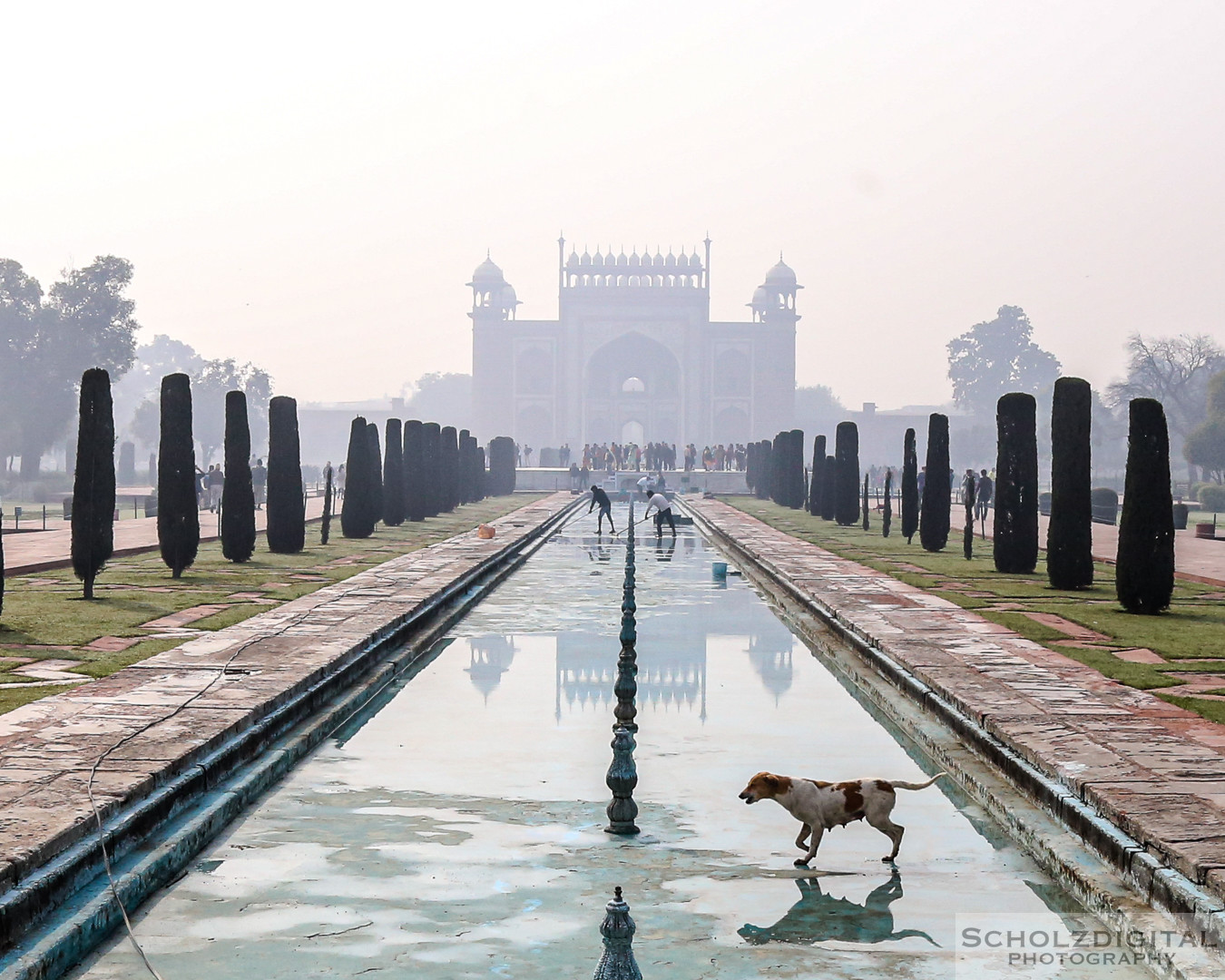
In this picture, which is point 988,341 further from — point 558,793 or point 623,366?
point 558,793

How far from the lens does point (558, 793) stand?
5.34 metres

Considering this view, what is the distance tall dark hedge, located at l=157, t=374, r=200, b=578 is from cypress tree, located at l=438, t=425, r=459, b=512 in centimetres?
1377

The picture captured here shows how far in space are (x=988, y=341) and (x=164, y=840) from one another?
89598 mm

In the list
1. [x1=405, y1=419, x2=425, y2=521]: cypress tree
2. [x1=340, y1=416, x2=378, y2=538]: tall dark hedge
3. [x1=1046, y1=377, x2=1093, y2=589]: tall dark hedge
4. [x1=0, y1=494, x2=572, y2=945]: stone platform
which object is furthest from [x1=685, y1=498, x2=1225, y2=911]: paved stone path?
[x1=405, y1=419, x2=425, y2=521]: cypress tree

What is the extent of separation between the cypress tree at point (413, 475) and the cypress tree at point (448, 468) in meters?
2.54

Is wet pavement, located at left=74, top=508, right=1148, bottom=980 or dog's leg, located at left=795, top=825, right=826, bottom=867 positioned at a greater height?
dog's leg, located at left=795, top=825, right=826, bottom=867

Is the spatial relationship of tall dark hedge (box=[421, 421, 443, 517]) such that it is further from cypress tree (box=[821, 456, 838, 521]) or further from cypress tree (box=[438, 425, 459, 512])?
cypress tree (box=[821, 456, 838, 521])

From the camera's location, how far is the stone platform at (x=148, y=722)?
421 centimetres

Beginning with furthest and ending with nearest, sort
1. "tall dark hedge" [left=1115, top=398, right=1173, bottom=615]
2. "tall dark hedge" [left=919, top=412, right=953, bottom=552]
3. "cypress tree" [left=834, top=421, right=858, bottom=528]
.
→ "cypress tree" [left=834, top=421, right=858, bottom=528] → "tall dark hedge" [left=919, top=412, right=953, bottom=552] → "tall dark hedge" [left=1115, top=398, right=1173, bottom=615]

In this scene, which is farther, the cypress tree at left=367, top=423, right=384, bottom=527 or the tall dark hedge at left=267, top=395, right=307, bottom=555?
the cypress tree at left=367, top=423, right=384, bottom=527

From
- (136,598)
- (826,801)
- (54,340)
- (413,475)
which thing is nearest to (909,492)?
(413,475)

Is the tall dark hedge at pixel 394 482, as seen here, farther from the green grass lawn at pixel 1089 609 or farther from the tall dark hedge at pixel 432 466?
the green grass lawn at pixel 1089 609

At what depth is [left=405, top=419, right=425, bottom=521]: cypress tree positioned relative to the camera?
25.0 metres

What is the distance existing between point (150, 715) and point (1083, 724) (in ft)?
12.1
